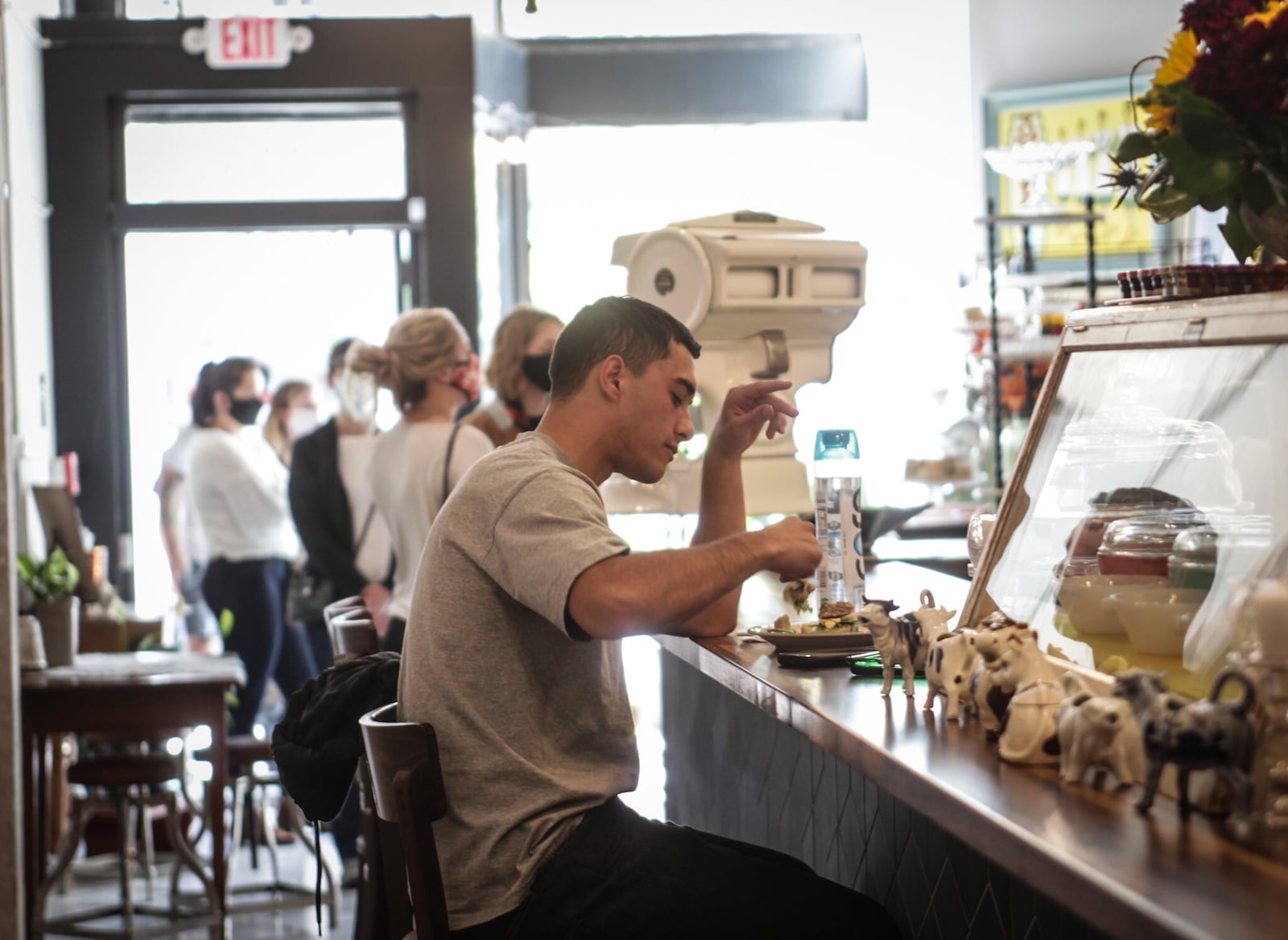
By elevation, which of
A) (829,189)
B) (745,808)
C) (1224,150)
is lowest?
(745,808)

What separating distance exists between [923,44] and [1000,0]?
1.41ft

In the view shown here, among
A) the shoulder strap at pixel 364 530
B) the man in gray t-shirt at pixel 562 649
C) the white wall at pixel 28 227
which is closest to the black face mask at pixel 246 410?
the white wall at pixel 28 227

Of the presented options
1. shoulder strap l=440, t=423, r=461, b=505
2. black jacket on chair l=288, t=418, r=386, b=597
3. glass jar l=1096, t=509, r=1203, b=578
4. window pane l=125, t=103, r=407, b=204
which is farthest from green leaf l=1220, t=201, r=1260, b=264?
window pane l=125, t=103, r=407, b=204

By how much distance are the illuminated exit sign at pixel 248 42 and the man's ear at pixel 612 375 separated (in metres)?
4.95

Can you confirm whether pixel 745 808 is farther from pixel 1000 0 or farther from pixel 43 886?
pixel 1000 0

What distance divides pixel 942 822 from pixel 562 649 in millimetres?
748

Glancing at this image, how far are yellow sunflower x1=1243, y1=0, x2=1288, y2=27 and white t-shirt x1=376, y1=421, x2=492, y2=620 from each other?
244cm

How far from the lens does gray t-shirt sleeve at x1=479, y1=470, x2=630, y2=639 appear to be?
5.47 ft

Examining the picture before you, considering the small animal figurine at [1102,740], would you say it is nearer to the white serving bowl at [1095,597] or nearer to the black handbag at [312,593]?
the white serving bowl at [1095,597]

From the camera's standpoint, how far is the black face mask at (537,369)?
387 cm

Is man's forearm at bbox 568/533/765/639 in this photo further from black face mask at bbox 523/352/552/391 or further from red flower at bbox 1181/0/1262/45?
black face mask at bbox 523/352/552/391

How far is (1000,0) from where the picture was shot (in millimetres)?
7535

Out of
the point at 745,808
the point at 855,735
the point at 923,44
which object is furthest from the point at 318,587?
the point at 923,44

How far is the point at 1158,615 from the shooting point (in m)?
1.37
